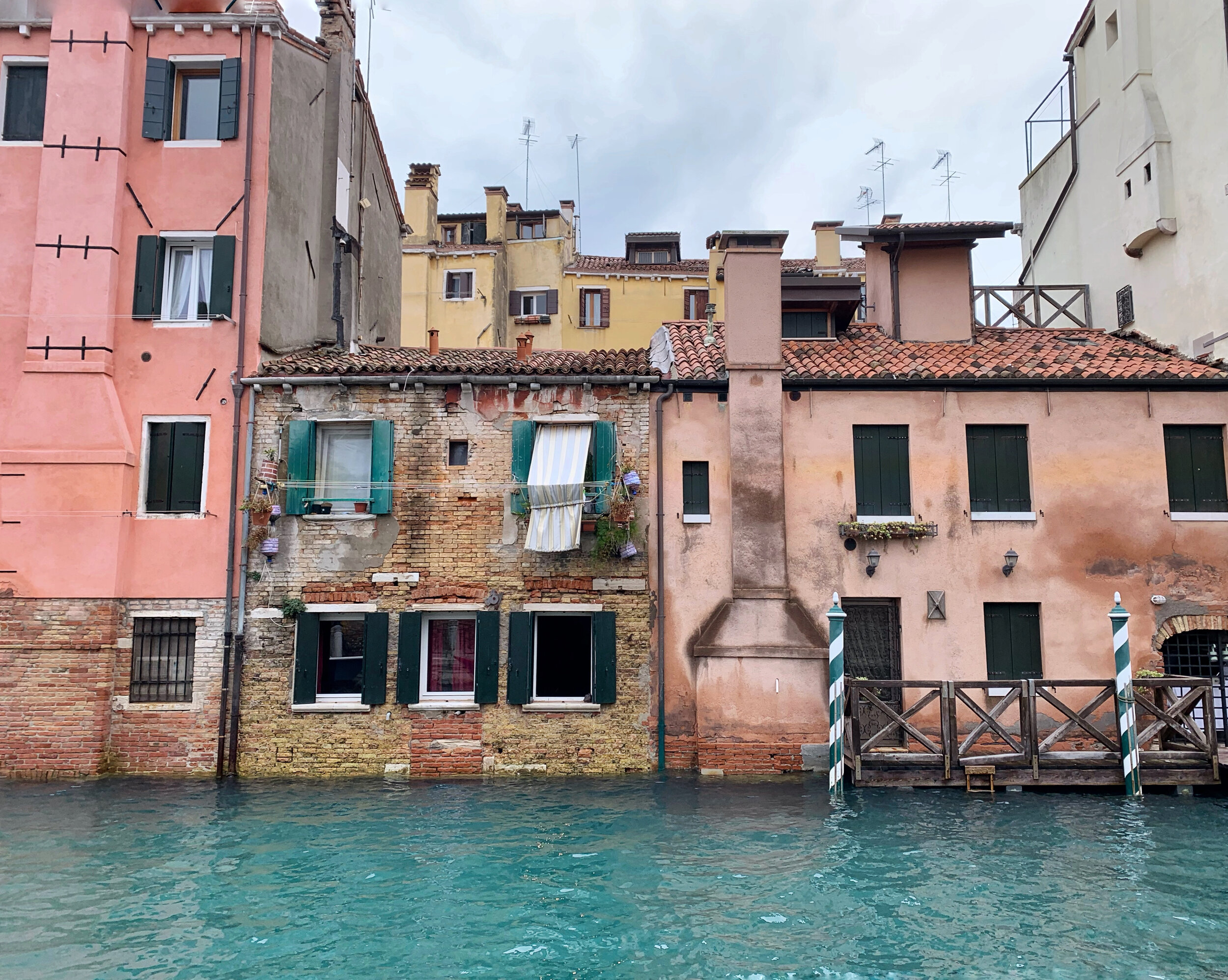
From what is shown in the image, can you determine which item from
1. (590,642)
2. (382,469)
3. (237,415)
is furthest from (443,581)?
(237,415)

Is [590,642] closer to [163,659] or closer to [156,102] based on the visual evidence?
[163,659]

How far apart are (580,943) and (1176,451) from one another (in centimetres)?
1166

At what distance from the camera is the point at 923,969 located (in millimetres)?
6699

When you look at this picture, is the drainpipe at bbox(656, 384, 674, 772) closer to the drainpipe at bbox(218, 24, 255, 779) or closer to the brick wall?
the brick wall

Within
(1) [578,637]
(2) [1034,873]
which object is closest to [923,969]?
(2) [1034,873]

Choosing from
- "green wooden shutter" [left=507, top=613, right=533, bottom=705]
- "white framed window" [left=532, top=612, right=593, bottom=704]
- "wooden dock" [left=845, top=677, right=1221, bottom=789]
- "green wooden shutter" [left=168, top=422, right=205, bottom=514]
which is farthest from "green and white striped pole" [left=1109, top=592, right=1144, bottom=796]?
"green wooden shutter" [left=168, top=422, right=205, bottom=514]

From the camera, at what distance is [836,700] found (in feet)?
37.3

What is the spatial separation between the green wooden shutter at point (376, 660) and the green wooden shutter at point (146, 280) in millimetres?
5895

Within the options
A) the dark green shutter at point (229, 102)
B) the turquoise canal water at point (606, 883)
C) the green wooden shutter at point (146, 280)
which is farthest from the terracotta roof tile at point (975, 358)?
the green wooden shutter at point (146, 280)

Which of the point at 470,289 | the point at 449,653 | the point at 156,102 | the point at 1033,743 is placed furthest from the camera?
the point at 470,289

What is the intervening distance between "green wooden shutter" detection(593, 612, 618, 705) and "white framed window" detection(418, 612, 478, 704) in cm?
183

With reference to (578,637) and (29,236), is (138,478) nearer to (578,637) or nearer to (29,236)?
(29,236)

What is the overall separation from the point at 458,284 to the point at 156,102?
14874mm

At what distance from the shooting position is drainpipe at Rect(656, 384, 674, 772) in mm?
12594
